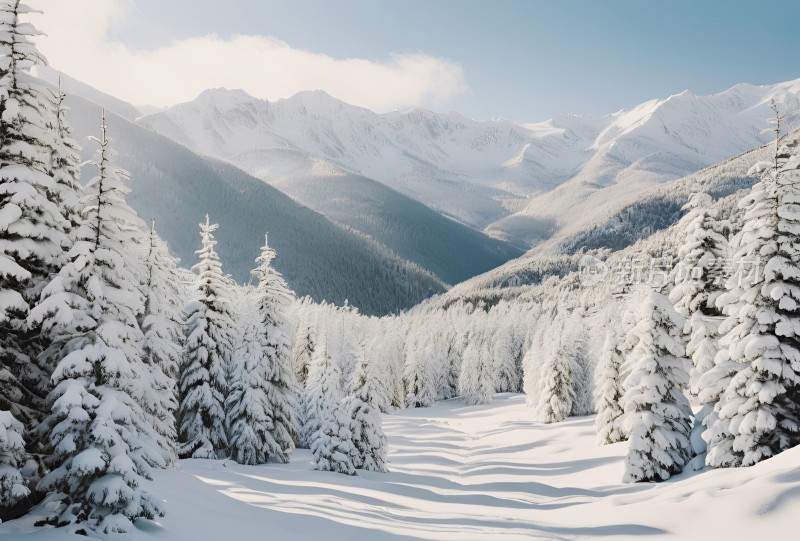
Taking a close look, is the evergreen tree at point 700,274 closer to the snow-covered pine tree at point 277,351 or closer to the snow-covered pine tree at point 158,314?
the snow-covered pine tree at point 277,351

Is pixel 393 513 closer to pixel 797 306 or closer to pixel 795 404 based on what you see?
pixel 795 404

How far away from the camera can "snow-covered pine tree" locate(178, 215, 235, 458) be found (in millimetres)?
27672

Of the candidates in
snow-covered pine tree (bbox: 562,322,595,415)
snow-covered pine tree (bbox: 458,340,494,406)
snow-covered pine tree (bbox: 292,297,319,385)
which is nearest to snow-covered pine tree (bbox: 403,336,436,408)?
snow-covered pine tree (bbox: 458,340,494,406)

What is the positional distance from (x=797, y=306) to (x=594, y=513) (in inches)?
418

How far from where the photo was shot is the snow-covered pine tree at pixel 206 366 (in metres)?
27.7

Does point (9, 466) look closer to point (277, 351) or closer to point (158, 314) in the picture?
point (158, 314)

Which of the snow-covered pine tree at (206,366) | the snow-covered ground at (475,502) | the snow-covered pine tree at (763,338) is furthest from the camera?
the snow-covered pine tree at (206,366)

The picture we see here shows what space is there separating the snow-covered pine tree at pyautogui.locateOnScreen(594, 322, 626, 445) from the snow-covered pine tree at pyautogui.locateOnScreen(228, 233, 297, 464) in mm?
20276

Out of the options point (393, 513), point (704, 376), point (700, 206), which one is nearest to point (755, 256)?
point (704, 376)

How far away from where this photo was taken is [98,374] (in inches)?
488

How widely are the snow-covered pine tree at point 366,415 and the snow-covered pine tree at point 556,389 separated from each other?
1139 inches

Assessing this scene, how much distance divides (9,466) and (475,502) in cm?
1822

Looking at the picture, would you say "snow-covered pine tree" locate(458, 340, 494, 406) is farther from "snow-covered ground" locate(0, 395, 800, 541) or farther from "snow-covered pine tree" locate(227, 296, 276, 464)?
"snow-covered pine tree" locate(227, 296, 276, 464)

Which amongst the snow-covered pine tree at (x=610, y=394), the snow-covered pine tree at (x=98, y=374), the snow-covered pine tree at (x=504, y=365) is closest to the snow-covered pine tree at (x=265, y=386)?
the snow-covered pine tree at (x=98, y=374)
